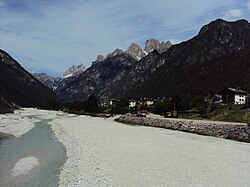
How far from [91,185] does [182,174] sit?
6176 mm

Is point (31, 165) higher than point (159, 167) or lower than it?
lower

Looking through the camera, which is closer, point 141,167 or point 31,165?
point 141,167

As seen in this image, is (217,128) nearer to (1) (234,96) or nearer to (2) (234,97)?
(2) (234,97)

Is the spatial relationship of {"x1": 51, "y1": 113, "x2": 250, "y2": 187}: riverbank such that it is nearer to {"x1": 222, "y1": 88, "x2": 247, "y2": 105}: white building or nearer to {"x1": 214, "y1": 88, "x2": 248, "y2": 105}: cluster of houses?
{"x1": 214, "y1": 88, "x2": 248, "y2": 105}: cluster of houses

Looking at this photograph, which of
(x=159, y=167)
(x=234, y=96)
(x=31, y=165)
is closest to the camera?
(x=159, y=167)

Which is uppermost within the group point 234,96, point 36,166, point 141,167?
point 234,96

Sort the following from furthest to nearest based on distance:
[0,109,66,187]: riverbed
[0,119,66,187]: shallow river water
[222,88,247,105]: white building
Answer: [222,88,247,105]: white building → [0,109,66,187]: riverbed → [0,119,66,187]: shallow river water

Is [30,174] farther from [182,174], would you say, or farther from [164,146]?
[164,146]

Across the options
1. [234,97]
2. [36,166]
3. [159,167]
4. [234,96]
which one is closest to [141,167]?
[159,167]

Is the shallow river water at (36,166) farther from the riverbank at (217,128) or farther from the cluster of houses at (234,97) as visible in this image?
the cluster of houses at (234,97)

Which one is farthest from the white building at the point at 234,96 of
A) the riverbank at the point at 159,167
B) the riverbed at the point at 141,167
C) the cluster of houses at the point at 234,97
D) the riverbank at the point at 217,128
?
the riverbank at the point at 159,167

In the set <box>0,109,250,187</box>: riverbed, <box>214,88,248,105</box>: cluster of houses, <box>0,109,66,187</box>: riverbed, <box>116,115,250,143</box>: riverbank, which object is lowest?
<box>0,109,66,187</box>: riverbed

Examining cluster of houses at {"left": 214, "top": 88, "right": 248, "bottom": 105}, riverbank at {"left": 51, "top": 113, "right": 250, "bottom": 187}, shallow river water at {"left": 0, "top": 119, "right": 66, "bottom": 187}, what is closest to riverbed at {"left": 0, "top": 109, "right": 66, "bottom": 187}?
shallow river water at {"left": 0, "top": 119, "right": 66, "bottom": 187}

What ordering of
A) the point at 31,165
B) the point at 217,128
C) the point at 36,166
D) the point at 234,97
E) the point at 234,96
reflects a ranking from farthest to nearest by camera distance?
1. the point at 234,96
2. the point at 234,97
3. the point at 217,128
4. the point at 31,165
5. the point at 36,166
